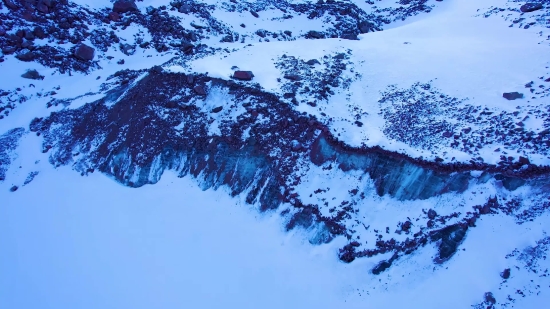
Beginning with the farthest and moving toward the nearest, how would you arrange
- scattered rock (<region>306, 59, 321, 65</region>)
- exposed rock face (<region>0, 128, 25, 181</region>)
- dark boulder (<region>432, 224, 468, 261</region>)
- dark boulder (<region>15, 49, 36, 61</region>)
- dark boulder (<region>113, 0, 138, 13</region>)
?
dark boulder (<region>113, 0, 138, 13</region>), dark boulder (<region>15, 49, 36, 61</region>), scattered rock (<region>306, 59, 321, 65</region>), exposed rock face (<region>0, 128, 25, 181</region>), dark boulder (<region>432, 224, 468, 261</region>)

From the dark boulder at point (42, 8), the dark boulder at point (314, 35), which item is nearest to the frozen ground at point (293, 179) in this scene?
the dark boulder at point (42, 8)

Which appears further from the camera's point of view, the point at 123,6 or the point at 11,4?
the point at 123,6

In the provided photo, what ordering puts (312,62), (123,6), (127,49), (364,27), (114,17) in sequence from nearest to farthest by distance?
(312,62)
(127,49)
(114,17)
(123,6)
(364,27)

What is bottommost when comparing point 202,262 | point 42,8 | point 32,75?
point 202,262

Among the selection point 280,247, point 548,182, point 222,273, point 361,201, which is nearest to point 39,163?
point 222,273

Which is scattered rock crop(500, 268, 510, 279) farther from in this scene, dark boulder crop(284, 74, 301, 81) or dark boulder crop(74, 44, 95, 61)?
dark boulder crop(74, 44, 95, 61)

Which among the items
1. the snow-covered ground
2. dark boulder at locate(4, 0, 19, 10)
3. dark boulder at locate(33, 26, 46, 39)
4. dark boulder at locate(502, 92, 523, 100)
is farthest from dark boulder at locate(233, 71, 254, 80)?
dark boulder at locate(4, 0, 19, 10)

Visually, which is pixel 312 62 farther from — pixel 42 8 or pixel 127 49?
pixel 42 8

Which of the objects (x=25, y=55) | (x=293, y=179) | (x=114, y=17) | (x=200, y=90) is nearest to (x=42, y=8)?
(x=25, y=55)

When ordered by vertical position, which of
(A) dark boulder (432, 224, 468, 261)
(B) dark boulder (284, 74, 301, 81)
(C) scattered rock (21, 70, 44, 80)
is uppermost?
(B) dark boulder (284, 74, 301, 81)
